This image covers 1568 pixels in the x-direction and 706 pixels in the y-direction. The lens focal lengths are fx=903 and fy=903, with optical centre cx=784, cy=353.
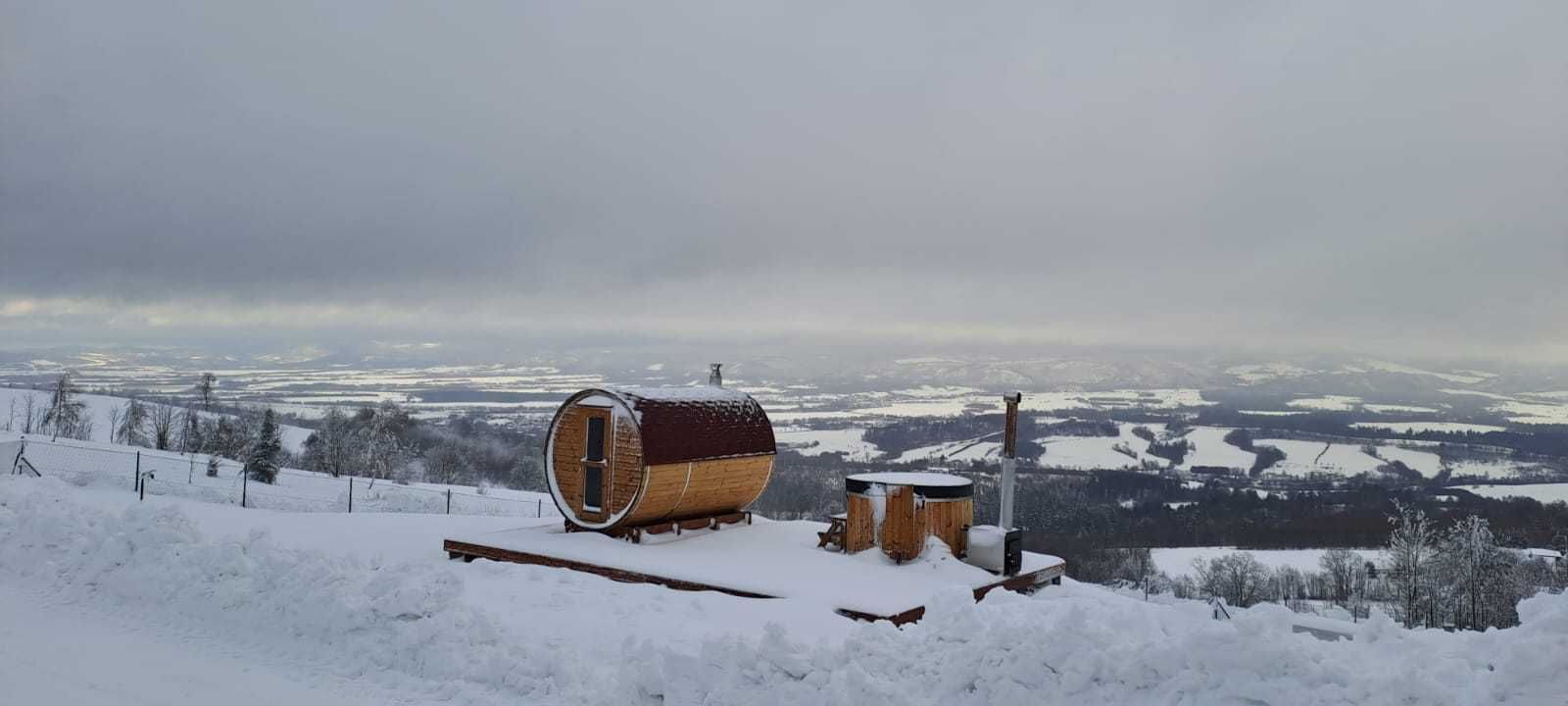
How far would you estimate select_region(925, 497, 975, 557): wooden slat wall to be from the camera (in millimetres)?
14258

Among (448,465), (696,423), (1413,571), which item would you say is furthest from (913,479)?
(448,465)

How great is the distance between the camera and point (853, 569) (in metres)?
13.6

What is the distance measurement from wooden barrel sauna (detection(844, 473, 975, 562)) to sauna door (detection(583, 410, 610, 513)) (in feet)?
14.9

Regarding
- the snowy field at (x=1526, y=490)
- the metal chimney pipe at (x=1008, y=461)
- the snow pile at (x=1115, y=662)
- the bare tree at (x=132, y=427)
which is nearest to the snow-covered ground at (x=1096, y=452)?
the snowy field at (x=1526, y=490)

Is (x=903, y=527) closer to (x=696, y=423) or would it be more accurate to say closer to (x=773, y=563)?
(x=773, y=563)

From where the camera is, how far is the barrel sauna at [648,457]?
15945 millimetres

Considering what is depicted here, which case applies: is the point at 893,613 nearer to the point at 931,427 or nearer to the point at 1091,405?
the point at 931,427

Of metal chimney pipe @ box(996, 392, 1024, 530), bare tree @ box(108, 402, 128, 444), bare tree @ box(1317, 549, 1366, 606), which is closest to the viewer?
metal chimney pipe @ box(996, 392, 1024, 530)

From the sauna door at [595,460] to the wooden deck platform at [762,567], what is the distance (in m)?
0.63

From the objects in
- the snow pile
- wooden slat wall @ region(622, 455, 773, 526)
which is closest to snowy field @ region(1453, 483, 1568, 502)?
wooden slat wall @ region(622, 455, 773, 526)

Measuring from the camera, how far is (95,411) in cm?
7869

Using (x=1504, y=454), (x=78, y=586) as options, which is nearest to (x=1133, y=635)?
(x=78, y=586)

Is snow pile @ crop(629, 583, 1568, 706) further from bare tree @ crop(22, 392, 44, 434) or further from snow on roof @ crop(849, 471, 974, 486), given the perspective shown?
bare tree @ crop(22, 392, 44, 434)

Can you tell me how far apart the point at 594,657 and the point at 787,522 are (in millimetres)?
10380
